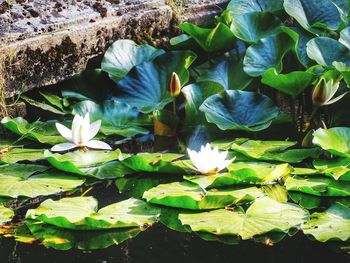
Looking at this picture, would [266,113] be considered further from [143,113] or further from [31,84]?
[31,84]

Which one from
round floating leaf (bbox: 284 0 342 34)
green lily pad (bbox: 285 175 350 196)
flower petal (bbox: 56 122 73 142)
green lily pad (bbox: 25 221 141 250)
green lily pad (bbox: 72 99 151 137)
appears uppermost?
round floating leaf (bbox: 284 0 342 34)

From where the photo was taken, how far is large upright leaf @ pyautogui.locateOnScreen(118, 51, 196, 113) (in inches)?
146

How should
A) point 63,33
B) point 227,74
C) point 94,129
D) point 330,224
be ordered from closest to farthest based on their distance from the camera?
point 330,224 → point 94,129 → point 63,33 → point 227,74

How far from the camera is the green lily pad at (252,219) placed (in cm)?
247

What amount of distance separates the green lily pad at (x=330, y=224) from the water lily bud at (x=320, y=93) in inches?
31.0

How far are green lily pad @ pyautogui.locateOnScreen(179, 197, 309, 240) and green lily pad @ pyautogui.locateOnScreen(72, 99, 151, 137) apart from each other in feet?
3.23

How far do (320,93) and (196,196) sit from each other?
0.96 m

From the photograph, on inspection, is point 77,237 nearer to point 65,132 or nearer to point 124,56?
point 65,132

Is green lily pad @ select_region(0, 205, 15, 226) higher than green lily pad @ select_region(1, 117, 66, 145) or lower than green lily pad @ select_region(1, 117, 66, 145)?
higher

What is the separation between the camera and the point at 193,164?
2994 mm

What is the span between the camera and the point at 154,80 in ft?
12.4

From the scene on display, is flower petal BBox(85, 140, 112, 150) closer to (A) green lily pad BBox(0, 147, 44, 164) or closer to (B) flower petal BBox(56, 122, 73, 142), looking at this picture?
(B) flower petal BBox(56, 122, 73, 142)

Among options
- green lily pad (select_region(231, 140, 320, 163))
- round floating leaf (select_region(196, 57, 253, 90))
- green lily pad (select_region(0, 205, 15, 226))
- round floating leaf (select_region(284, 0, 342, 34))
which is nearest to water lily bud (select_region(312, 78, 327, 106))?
green lily pad (select_region(231, 140, 320, 163))

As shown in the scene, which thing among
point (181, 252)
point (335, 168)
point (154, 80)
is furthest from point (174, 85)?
point (181, 252)
